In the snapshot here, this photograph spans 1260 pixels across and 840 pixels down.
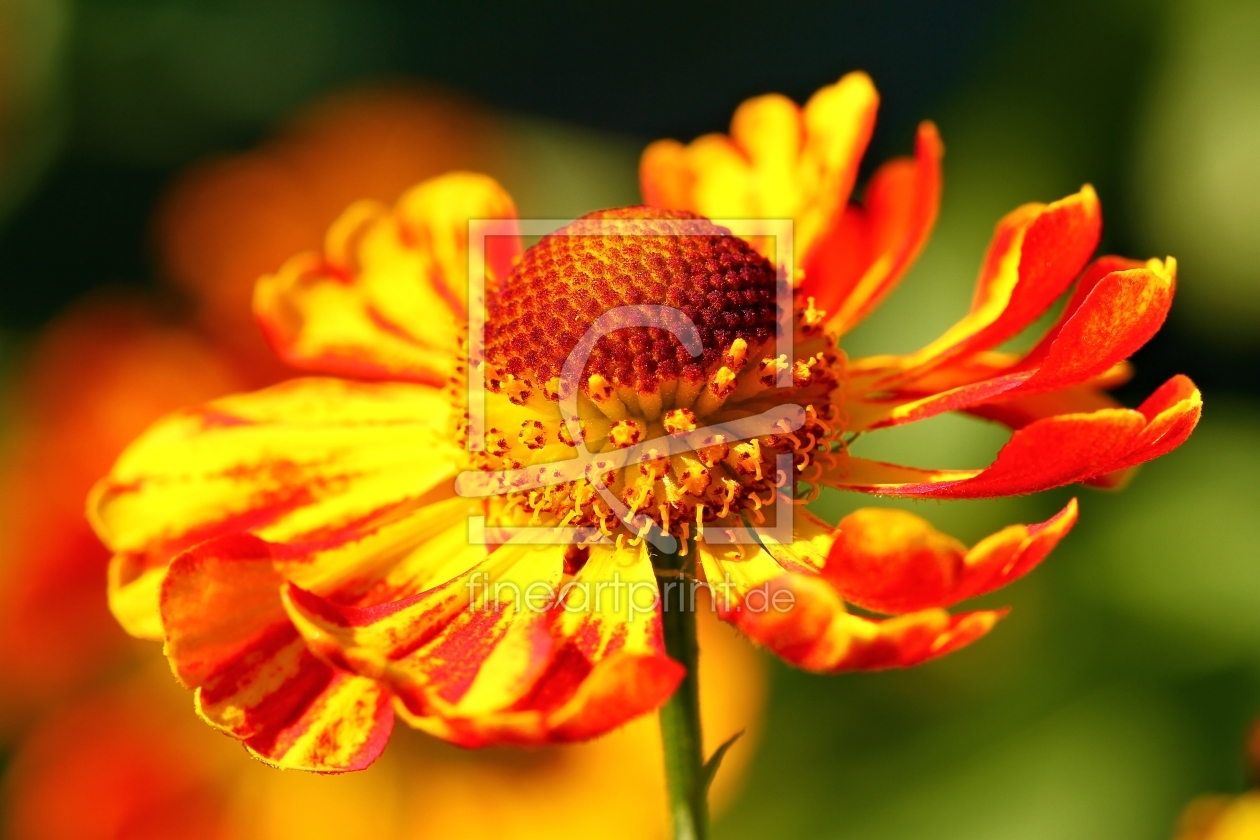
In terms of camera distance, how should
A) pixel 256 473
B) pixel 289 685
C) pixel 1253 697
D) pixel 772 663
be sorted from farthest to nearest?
pixel 772 663 → pixel 1253 697 → pixel 256 473 → pixel 289 685

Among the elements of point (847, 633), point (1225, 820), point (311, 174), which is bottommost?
point (1225, 820)

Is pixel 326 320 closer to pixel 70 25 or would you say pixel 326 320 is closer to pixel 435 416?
pixel 435 416

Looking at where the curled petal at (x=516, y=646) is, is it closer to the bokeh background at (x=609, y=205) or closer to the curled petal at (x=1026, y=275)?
the curled petal at (x=1026, y=275)

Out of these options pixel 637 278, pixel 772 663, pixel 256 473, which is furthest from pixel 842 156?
pixel 772 663

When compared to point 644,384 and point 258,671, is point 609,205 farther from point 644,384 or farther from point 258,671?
point 258,671

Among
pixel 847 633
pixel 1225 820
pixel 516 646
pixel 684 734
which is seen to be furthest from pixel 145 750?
pixel 1225 820

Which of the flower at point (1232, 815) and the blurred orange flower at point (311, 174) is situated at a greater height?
the blurred orange flower at point (311, 174)

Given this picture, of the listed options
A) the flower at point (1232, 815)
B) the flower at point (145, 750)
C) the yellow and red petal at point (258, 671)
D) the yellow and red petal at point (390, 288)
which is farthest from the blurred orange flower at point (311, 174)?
the flower at point (1232, 815)
